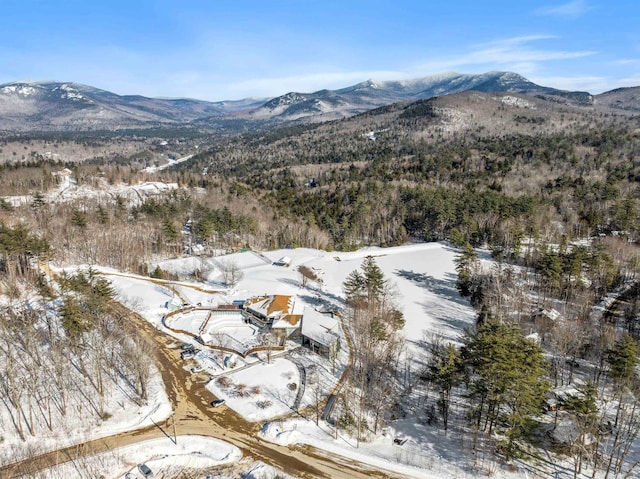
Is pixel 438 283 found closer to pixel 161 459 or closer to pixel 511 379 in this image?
pixel 511 379

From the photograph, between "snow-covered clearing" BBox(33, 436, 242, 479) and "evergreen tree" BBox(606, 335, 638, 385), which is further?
"evergreen tree" BBox(606, 335, 638, 385)

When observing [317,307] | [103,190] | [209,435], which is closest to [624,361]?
[209,435]

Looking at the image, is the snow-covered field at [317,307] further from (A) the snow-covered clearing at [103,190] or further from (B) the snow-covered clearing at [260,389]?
(A) the snow-covered clearing at [103,190]

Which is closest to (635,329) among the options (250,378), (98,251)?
(250,378)

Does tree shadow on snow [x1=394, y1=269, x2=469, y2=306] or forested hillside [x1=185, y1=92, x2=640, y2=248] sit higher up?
forested hillside [x1=185, y1=92, x2=640, y2=248]

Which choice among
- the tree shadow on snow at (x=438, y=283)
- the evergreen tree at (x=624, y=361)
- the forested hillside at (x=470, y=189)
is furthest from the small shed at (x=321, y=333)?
the forested hillside at (x=470, y=189)

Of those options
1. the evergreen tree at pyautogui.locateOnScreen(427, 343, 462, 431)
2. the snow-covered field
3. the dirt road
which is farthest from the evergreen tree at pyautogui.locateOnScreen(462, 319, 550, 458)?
the dirt road

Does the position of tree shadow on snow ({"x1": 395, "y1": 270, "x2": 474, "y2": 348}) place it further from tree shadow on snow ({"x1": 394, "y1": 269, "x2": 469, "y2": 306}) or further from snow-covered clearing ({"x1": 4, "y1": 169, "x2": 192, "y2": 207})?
snow-covered clearing ({"x1": 4, "y1": 169, "x2": 192, "y2": 207})

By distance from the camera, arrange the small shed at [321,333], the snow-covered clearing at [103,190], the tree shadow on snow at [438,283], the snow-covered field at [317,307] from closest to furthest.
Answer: the snow-covered field at [317,307] < the small shed at [321,333] < the tree shadow on snow at [438,283] < the snow-covered clearing at [103,190]

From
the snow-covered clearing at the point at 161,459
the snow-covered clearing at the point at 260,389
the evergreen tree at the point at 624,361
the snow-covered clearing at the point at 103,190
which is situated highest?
the snow-covered clearing at the point at 103,190
